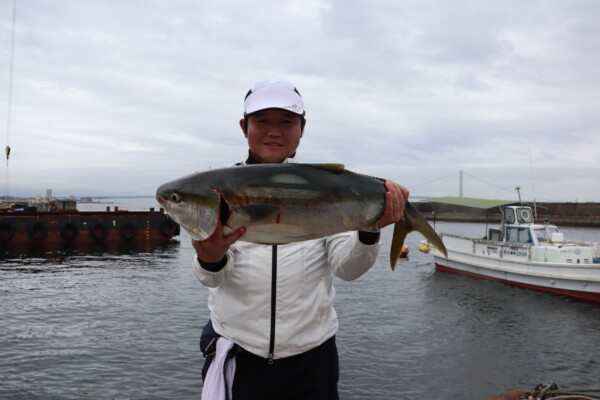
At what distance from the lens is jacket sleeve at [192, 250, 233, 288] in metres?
2.92

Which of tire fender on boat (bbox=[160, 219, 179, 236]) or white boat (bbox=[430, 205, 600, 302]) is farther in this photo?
tire fender on boat (bbox=[160, 219, 179, 236])

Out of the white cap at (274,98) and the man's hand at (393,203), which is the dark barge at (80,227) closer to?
the white cap at (274,98)

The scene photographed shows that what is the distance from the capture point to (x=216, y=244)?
2.59m

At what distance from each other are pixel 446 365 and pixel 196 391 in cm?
762

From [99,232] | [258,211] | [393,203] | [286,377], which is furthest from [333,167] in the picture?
[99,232]

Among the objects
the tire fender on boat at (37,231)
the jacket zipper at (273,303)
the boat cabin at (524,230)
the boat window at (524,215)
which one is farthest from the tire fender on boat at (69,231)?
the jacket zipper at (273,303)

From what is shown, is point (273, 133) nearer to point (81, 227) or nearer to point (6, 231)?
point (81, 227)

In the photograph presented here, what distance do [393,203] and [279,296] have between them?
1.01 meters

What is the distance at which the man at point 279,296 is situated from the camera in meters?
3.06

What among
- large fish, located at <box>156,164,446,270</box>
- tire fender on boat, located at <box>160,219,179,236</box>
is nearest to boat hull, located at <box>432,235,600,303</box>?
large fish, located at <box>156,164,446,270</box>

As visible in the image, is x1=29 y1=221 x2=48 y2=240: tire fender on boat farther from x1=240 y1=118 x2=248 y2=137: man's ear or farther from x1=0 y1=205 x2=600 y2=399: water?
x1=240 y1=118 x2=248 y2=137: man's ear

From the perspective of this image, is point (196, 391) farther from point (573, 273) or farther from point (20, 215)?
point (20, 215)

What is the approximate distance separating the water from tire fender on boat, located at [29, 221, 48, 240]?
1075 cm

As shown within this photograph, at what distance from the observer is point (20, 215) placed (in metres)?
37.0
